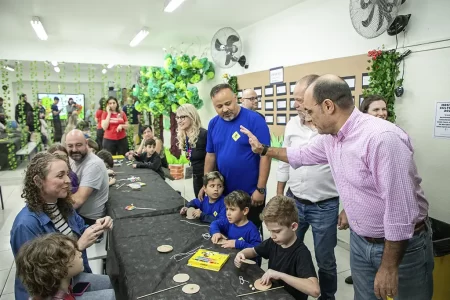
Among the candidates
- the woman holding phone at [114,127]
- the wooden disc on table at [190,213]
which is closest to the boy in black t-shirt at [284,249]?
the wooden disc on table at [190,213]

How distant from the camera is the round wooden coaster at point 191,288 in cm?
134

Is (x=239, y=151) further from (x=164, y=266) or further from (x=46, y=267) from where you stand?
(x=46, y=267)

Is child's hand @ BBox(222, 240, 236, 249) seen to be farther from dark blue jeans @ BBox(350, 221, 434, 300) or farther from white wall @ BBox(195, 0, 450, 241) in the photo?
white wall @ BBox(195, 0, 450, 241)

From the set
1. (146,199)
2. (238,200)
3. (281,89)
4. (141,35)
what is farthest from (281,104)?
(141,35)

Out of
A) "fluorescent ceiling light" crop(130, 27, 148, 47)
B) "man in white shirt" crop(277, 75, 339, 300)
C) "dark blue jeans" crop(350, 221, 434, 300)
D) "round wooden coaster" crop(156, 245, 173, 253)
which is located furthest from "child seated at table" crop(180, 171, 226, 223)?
"fluorescent ceiling light" crop(130, 27, 148, 47)

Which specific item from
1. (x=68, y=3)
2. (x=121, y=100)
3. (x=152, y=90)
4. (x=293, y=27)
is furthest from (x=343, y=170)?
(x=121, y=100)

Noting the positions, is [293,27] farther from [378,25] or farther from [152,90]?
[152,90]

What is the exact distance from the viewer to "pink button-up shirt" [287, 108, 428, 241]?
1.15 meters

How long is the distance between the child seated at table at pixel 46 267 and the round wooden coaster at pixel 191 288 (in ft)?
1.67

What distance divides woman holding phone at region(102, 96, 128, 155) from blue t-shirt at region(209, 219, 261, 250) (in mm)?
4007

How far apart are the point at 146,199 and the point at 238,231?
1.18 meters

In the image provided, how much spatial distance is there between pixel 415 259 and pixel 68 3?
4.80 metres

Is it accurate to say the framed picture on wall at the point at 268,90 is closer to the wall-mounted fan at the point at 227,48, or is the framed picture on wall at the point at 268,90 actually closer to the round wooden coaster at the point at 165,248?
the wall-mounted fan at the point at 227,48

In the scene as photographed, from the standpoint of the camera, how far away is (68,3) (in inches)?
165
